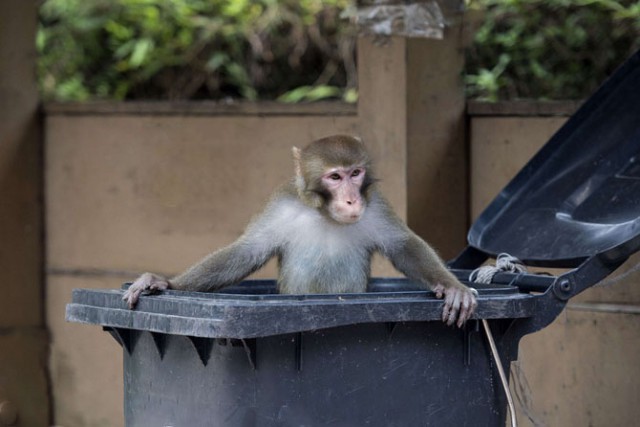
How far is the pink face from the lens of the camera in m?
4.20

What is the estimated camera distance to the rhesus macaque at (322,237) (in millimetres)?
4262

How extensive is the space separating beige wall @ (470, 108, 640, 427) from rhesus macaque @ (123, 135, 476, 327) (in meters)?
1.11

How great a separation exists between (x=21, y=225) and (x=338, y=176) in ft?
10.2

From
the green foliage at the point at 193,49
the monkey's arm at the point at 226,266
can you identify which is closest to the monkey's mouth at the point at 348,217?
the monkey's arm at the point at 226,266

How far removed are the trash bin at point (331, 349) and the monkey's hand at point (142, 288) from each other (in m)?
0.05

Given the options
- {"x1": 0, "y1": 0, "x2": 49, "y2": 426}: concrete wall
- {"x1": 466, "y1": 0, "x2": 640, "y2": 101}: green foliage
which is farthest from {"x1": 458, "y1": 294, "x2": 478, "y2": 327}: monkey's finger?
{"x1": 0, "y1": 0, "x2": 49, "y2": 426}: concrete wall

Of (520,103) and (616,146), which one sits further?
(520,103)

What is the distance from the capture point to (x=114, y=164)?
22.1 ft

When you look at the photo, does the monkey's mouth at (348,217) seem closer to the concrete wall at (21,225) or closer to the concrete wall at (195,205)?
the concrete wall at (195,205)

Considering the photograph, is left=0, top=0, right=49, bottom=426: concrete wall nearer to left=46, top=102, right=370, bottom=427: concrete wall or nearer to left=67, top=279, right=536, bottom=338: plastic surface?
left=46, top=102, right=370, bottom=427: concrete wall

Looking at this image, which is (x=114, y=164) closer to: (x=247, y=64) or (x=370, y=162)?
(x=247, y=64)

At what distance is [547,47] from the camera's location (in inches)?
286

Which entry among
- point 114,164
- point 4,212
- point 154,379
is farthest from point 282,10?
point 154,379

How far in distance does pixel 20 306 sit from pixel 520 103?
3.04 metres
